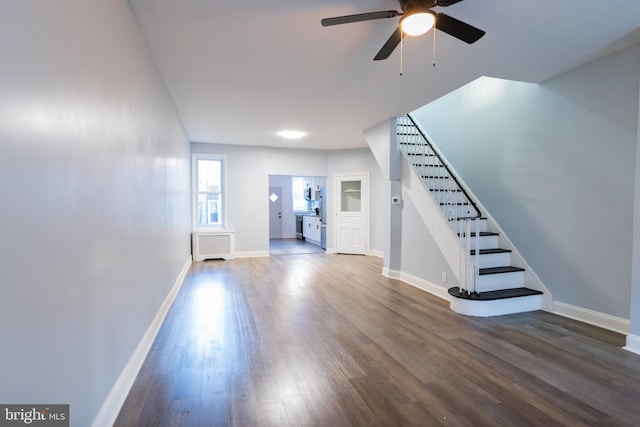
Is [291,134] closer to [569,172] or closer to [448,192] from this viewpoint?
[448,192]

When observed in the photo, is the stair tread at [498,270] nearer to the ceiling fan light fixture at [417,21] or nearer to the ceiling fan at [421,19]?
the ceiling fan at [421,19]

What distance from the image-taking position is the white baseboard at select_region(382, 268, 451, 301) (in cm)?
444

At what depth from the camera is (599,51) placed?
306 centimetres

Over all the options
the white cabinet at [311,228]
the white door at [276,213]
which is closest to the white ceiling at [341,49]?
the white cabinet at [311,228]

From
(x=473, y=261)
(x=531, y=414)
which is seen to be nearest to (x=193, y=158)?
(x=473, y=261)

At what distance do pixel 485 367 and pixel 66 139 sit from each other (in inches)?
124

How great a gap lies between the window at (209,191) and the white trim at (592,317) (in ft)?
21.8

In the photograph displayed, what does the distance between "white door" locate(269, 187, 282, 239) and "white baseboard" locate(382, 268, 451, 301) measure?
731cm

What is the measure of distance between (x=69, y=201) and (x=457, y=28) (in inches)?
99.1

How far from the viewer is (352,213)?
8.16 m

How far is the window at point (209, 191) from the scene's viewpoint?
742 centimetres

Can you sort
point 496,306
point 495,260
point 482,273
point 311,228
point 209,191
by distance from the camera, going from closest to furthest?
point 496,306
point 482,273
point 495,260
point 209,191
point 311,228

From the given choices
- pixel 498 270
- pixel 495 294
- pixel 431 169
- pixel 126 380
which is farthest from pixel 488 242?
pixel 126 380

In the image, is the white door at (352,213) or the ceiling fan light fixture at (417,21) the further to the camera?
the white door at (352,213)
